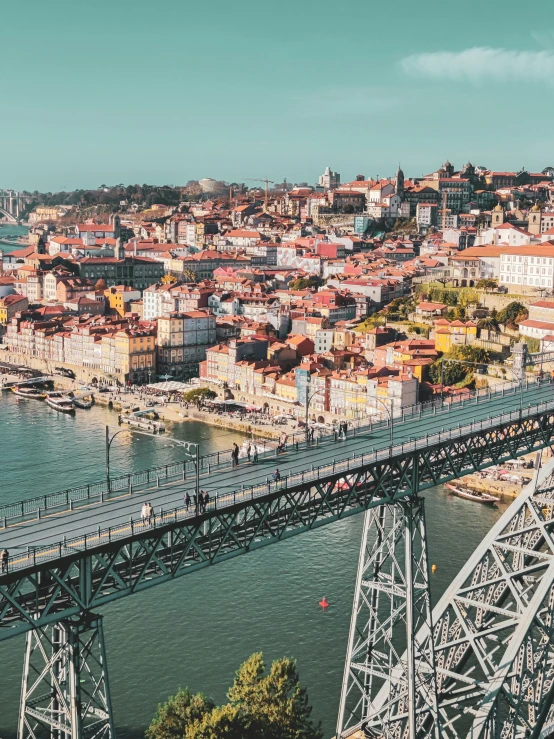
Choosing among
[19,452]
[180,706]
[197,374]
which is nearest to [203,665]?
[180,706]

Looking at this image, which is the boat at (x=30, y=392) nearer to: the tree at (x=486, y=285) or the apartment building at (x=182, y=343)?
the apartment building at (x=182, y=343)

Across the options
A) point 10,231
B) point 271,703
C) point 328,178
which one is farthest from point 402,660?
point 10,231

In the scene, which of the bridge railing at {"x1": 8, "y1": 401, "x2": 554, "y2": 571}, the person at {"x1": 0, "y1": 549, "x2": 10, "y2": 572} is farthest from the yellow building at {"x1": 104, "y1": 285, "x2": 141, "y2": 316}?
the person at {"x1": 0, "y1": 549, "x2": 10, "y2": 572}

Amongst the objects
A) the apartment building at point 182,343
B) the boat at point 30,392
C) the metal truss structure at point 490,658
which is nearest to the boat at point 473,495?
the metal truss structure at point 490,658

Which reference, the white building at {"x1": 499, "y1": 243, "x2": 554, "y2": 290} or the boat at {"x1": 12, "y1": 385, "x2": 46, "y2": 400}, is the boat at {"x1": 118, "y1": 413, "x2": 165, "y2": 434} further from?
the white building at {"x1": 499, "y1": 243, "x2": 554, "y2": 290}

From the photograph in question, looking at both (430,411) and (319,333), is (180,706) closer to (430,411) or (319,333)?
(430,411)

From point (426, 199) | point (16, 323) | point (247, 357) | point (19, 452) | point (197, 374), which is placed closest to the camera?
point (19, 452)
